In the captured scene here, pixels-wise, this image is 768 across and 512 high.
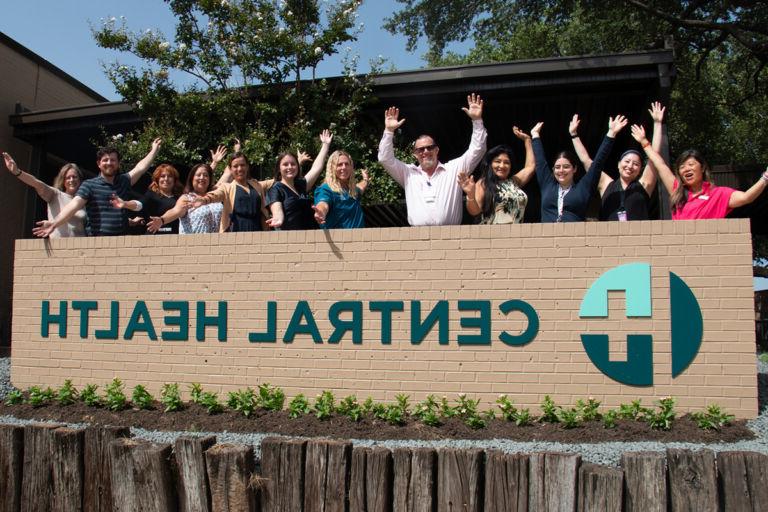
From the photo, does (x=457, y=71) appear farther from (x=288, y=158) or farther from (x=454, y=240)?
(x=454, y=240)

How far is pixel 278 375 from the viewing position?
17.9 feet

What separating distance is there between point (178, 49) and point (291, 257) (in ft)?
18.2

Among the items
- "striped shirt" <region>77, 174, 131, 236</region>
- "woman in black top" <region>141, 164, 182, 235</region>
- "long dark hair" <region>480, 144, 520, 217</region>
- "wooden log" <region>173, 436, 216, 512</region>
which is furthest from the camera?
"woman in black top" <region>141, 164, 182, 235</region>

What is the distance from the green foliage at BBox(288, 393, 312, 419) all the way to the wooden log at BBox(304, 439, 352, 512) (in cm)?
181

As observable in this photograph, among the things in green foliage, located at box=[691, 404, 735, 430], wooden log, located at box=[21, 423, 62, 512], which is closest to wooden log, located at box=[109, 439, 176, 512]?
wooden log, located at box=[21, 423, 62, 512]

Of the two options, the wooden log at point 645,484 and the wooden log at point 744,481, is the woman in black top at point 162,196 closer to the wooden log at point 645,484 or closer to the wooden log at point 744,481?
the wooden log at point 645,484

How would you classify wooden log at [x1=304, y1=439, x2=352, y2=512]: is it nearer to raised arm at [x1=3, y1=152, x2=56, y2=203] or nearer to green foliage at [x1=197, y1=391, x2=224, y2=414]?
green foliage at [x1=197, y1=391, x2=224, y2=414]

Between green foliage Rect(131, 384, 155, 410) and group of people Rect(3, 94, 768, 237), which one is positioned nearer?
group of people Rect(3, 94, 768, 237)

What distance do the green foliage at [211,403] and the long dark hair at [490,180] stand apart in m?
2.81

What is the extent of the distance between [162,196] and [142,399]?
230 cm

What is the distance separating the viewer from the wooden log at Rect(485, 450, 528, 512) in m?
3.04

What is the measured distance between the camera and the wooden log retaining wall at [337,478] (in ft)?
9.57

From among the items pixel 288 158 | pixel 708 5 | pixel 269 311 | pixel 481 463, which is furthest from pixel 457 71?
pixel 708 5

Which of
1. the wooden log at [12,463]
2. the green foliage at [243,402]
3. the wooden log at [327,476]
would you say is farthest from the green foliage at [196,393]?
the wooden log at [327,476]
